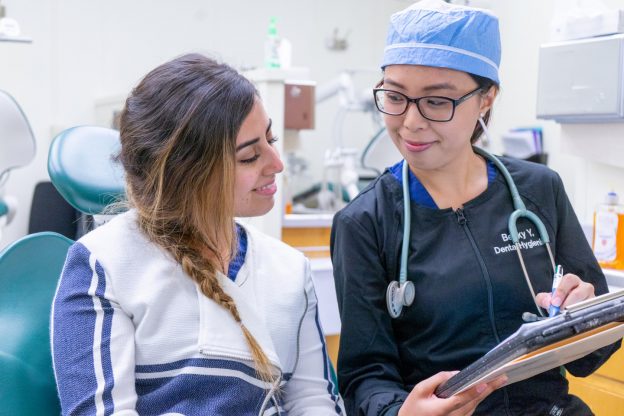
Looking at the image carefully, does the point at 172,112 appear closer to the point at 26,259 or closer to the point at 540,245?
the point at 26,259

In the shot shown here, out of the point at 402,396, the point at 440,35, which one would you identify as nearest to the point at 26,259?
the point at 402,396

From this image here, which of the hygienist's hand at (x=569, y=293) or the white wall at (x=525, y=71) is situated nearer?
the hygienist's hand at (x=569, y=293)

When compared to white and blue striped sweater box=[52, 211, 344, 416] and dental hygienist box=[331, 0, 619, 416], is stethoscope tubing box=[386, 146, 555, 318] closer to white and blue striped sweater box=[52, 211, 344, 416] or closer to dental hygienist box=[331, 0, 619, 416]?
dental hygienist box=[331, 0, 619, 416]

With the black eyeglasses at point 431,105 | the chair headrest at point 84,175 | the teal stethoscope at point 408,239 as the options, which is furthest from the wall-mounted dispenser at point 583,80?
the chair headrest at point 84,175

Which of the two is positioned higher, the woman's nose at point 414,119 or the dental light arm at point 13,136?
the woman's nose at point 414,119

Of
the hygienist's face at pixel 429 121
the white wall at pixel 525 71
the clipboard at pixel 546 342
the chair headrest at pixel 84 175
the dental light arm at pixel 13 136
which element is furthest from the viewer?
the white wall at pixel 525 71

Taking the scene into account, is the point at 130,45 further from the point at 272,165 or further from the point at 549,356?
the point at 549,356

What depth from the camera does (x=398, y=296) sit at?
47.7 inches

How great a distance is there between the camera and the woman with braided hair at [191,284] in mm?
1022

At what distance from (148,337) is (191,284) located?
104 mm

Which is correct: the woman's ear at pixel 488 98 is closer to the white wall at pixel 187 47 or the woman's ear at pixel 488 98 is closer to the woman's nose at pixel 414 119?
the woman's nose at pixel 414 119

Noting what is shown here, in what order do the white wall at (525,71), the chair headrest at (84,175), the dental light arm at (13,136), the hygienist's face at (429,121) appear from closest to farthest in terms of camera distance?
the hygienist's face at (429,121) → the chair headrest at (84,175) → the dental light arm at (13,136) → the white wall at (525,71)

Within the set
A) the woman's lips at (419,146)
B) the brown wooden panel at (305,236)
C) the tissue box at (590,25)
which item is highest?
the tissue box at (590,25)

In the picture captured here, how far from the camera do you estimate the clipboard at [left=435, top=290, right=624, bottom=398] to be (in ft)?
2.84
